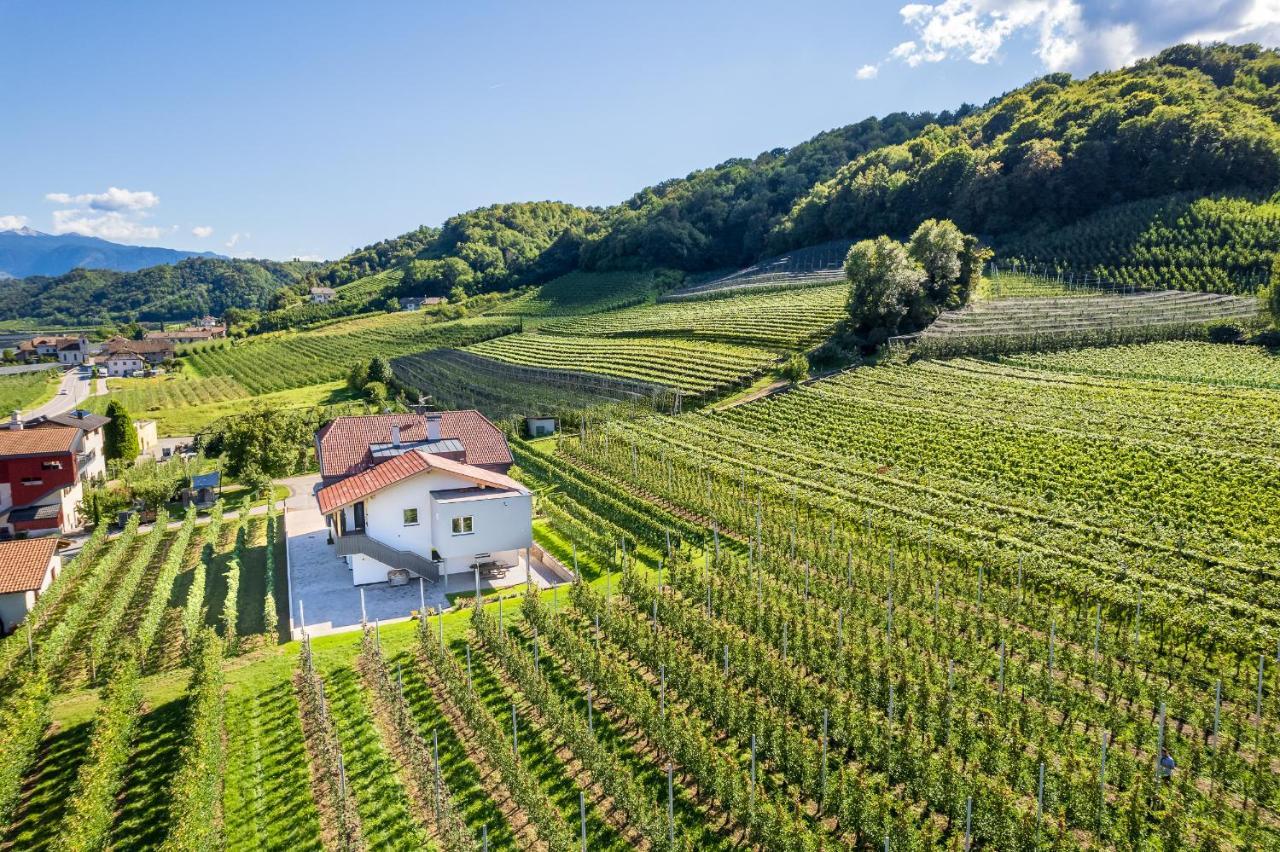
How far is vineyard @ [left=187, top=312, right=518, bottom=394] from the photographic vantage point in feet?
261

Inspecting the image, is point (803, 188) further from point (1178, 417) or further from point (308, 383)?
point (1178, 417)

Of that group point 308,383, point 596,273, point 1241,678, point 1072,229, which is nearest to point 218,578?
point 1241,678

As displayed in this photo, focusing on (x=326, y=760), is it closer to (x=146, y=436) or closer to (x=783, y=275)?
(x=146, y=436)

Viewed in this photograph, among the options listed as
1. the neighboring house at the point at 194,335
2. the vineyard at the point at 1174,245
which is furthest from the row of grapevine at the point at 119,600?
the neighboring house at the point at 194,335

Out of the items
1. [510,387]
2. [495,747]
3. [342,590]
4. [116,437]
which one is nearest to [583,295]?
[510,387]

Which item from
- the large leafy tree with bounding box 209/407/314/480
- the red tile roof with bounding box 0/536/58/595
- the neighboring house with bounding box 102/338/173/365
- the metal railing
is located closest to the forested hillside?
the metal railing

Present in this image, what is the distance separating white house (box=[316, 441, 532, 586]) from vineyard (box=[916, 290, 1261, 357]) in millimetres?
34018

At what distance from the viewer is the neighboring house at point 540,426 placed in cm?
4612

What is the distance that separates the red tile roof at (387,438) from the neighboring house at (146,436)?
79.4 feet

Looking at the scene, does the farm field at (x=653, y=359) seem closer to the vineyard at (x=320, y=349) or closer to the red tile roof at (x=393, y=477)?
the vineyard at (x=320, y=349)

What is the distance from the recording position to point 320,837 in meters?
13.0

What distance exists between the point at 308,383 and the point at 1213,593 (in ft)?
245

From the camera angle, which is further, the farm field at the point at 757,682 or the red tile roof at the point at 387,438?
the red tile roof at the point at 387,438

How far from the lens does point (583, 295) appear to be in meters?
105
